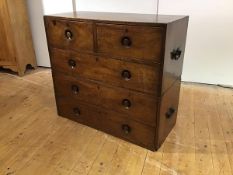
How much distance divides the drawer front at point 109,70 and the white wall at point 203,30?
113 centimetres

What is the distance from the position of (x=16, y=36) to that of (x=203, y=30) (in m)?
2.10

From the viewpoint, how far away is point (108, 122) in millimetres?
1677

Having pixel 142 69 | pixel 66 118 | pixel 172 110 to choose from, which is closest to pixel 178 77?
pixel 172 110

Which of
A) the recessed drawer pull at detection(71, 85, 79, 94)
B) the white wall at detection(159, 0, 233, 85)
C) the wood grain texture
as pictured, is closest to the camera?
the recessed drawer pull at detection(71, 85, 79, 94)

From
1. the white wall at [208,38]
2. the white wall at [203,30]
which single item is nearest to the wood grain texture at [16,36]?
the white wall at [203,30]

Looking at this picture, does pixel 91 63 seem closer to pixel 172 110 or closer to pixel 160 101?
pixel 160 101

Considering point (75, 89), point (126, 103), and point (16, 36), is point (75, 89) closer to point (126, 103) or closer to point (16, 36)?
point (126, 103)

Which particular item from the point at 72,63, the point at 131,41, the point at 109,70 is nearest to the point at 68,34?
the point at 72,63

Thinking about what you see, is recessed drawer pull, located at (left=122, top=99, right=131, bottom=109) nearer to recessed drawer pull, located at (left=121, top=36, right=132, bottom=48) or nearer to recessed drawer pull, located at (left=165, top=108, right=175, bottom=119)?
recessed drawer pull, located at (left=165, top=108, right=175, bottom=119)

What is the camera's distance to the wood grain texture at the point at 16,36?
101 inches

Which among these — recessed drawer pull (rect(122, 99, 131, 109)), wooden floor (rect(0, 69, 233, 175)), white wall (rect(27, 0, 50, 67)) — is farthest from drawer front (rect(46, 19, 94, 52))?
white wall (rect(27, 0, 50, 67))

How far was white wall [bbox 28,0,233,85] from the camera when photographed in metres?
2.22

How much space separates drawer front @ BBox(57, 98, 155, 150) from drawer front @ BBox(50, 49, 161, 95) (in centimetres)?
26

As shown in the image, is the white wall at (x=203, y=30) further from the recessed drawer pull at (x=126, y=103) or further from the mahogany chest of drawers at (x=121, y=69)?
the recessed drawer pull at (x=126, y=103)
